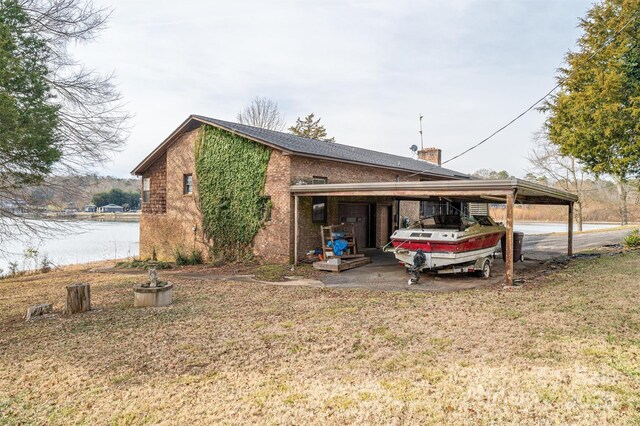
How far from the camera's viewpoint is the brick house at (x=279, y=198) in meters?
12.7

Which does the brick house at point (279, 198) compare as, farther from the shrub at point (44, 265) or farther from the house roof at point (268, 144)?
the shrub at point (44, 265)

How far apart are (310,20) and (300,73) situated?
21.5ft

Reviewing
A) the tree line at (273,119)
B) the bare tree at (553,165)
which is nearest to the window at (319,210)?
the bare tree at (553,165)

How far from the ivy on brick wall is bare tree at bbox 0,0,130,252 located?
3.30 metres

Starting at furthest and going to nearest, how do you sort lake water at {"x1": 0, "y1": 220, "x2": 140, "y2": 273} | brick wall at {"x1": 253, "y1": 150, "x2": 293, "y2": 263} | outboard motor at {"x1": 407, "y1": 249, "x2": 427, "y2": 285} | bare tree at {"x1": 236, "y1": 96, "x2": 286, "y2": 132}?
1. bare tree at {"x1": 236, "y1": 96, "x2": 286, "y2": 132}
2. brick wall at {"x1": 253, "y1": 150, "x2": 293, "y2": 263}
3. lake water at {"x1": 0, "y1": 220, "x2": 140, "y2": 273}
4. outboard motor at {"x1": 407, "y1": 249, "x2": 427, "y2": 285}

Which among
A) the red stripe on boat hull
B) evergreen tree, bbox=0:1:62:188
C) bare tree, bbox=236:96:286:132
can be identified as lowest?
the red stripe on boat hull

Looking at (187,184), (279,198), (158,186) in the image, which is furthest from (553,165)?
(158,186)

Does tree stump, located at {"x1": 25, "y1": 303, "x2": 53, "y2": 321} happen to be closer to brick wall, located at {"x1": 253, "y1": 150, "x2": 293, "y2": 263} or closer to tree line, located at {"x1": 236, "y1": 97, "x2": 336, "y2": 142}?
brick wall, located at {"x1": 253, "y1": 150, "x2": 293, "y2": 263}

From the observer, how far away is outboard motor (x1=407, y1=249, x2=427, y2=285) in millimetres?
9328

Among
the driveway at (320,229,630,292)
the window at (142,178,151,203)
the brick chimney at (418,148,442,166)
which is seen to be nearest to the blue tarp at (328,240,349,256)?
the driveway at (320,229,630,292)

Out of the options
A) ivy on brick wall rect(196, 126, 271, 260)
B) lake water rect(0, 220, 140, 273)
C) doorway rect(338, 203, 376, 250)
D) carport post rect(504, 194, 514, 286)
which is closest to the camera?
carport post rect(504, 194, 514, 286)

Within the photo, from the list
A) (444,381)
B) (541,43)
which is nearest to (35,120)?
(444,381)

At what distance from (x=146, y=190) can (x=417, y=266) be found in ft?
43.3

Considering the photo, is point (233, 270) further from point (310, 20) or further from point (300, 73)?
point (300, 73)
